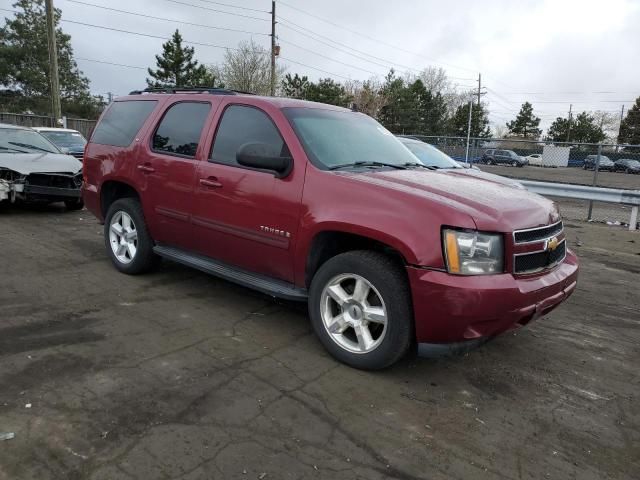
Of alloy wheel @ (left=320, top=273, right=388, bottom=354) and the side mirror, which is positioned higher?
the side mirror

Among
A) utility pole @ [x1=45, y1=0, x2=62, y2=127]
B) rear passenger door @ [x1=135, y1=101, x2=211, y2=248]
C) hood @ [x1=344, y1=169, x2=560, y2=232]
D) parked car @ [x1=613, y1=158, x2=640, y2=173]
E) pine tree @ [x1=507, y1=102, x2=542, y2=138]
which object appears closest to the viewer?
hood @ [x1=344, y1=169, x2=560, y2=232]

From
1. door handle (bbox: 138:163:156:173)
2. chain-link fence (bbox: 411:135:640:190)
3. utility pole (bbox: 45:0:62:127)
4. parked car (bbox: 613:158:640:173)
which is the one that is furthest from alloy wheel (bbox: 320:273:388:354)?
parked car (bbox: 613:158:640:173)

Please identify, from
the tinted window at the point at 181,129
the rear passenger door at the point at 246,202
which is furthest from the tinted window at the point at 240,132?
the tinted window at the point at 181,129

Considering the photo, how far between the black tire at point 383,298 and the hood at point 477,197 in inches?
20.3

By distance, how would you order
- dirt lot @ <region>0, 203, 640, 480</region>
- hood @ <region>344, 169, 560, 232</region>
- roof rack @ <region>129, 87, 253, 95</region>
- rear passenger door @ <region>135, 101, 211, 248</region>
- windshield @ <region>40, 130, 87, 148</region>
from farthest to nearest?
1. windshield @ <region>40, 130, 87, 148</region>
2. roof rack @ <region>129, 87, 253, 95</region>
3. rear passenger door @ <region>135, 101, 211, 248</region>
4. hood @ <region>344, 169, 560, 232</region>
5. dirt lot @ <region>0, 203, 640, 480</region>

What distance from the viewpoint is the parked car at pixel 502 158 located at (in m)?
24.0

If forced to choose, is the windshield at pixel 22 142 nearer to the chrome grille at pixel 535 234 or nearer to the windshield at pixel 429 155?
the windshield at pixel 429 155

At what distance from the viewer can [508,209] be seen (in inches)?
131

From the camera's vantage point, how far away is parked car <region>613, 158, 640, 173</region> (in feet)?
84.2

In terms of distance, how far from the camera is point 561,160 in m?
27.0

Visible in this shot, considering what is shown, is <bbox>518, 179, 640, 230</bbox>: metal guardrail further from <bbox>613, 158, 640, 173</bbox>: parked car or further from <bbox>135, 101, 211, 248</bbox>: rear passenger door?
<bbox>613, 158, 640, 173</bbox>: parked car

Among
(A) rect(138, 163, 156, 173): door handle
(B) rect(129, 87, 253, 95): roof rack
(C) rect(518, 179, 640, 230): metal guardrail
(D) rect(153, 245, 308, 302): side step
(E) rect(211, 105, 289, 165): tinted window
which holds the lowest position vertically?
(D) rect(153, 245, 308, 302): side step

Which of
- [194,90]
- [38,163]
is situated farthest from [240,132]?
[38,163]

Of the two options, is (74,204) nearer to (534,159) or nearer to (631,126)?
(534,159)
